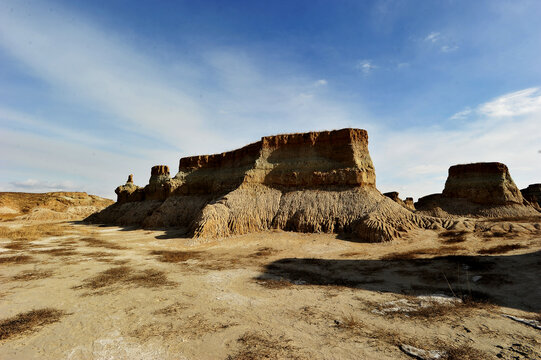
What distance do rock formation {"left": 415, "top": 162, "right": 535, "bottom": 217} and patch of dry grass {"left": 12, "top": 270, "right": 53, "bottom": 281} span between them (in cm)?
4399

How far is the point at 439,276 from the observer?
923 centimetres

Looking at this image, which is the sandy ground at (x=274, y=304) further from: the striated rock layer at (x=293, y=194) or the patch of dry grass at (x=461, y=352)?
the striated rock layer at (x=293, y=194)

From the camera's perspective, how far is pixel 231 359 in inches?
172

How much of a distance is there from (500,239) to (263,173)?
19262 millimetres

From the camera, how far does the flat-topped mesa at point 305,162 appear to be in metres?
24.0

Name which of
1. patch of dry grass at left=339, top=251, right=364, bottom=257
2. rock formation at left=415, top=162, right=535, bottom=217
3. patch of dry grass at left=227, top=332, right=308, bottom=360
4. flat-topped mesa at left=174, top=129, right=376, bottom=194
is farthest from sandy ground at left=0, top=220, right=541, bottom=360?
rock formation at left=415, top=162, right=535, bottom=217

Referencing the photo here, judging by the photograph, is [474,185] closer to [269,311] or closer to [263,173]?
[263,173]

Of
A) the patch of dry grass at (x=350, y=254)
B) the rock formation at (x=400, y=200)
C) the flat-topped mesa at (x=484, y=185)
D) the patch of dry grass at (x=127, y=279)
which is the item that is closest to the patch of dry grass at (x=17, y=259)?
the patch of dry grass at (x=127, y=279)

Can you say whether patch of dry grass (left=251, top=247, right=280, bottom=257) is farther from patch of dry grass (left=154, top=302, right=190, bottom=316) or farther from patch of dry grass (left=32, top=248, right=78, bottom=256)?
patch of dry grass (left=32, top=248, right=78, bottom=256)

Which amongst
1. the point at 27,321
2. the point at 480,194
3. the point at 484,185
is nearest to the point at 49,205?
the point at 27,321

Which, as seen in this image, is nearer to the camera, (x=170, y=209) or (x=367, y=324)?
(x=367, y=324)

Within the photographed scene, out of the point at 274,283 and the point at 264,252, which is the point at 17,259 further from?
the point at 274,283

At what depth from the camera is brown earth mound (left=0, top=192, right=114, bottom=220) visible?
45.5 meters

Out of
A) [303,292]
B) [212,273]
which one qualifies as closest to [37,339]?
[212,273]
